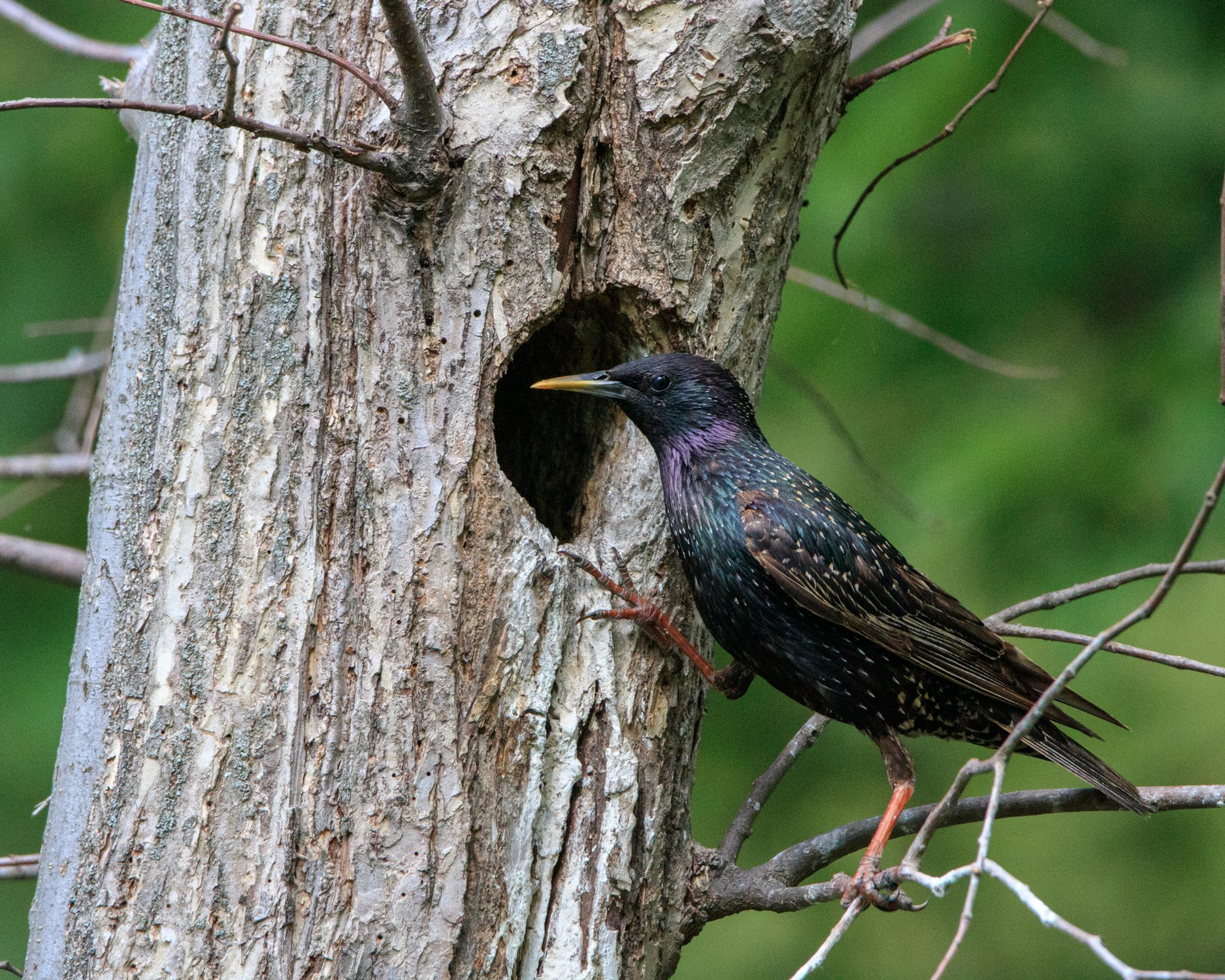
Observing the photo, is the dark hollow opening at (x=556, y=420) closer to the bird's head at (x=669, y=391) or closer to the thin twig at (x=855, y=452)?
the bird's head at (x=669, y=391)

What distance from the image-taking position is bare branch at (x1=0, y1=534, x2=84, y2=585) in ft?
9.94

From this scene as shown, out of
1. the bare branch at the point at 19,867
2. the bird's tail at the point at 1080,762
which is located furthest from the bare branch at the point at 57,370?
the bird's tail at the point at 1080,762

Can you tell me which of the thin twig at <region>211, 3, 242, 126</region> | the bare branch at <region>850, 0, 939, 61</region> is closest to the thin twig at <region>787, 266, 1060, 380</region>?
the bare branch at <region>850, 0, 939, 61</region>

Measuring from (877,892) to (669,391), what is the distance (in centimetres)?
110

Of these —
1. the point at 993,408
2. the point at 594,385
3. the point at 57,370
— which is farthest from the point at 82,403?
the point at 993,408

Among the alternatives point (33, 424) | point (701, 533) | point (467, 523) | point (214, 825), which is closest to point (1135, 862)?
point (701, 533)

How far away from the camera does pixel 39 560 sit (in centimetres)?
305

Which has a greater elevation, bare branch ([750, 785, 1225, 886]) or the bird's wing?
the bird's wing

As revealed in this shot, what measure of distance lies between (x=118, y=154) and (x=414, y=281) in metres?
2.79

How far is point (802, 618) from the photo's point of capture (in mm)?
2727

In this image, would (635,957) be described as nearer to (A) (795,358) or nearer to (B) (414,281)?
(B) (414,281)

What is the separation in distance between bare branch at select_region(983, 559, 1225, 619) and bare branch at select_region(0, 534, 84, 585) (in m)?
2.22

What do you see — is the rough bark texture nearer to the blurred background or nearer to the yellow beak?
the yellow beak

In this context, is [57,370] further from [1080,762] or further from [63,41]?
[1080,762]
